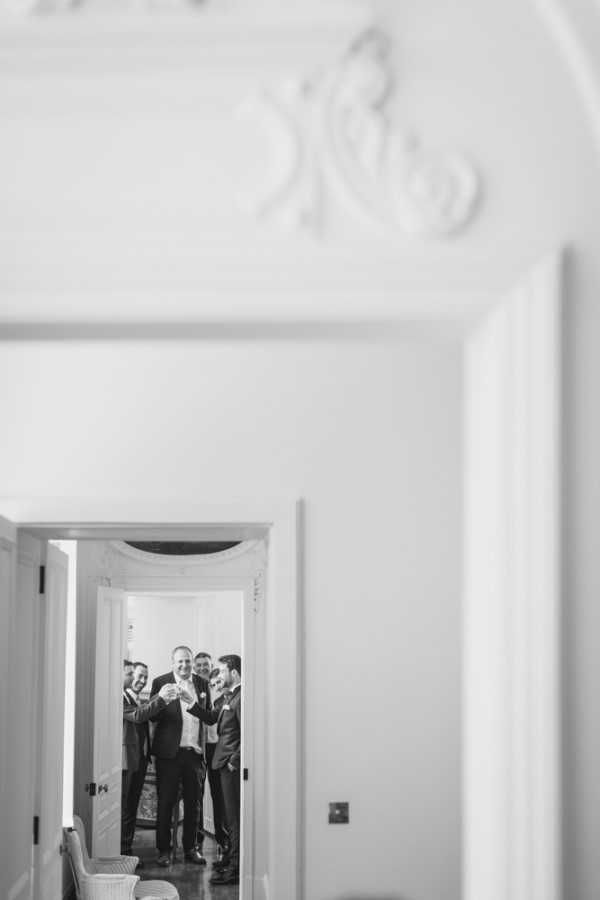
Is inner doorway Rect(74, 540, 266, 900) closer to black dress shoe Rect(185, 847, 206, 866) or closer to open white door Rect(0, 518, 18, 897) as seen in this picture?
black dress shoe Rect(185, 847, 206, 866)

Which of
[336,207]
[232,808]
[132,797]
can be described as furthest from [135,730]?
[336,207]

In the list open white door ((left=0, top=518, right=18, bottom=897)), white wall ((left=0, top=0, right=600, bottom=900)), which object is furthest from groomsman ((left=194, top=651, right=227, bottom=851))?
white wall ((left=0, top=0, right=600, bottom=900))

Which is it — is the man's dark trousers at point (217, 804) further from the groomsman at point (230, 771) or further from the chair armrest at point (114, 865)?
the chair armrest at point (114, 865)

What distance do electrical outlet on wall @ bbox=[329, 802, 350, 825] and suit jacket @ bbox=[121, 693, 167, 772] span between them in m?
5.38

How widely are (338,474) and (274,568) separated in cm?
46

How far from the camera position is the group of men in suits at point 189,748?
8656 millimetres

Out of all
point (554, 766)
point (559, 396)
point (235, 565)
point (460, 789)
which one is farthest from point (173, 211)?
point (235, 565)

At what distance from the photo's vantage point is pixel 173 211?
1780 mm

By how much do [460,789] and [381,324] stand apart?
2.86m

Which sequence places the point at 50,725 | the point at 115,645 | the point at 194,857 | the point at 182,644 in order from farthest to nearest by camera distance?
the point at 182,644 < the point at 194,857 < the point at 115,645 < the point at 50,725

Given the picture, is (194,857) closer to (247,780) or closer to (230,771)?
(230,771)

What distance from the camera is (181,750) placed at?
9.26 m

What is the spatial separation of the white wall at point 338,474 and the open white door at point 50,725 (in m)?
1.01

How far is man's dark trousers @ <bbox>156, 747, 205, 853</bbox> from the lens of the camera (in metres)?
8.86
